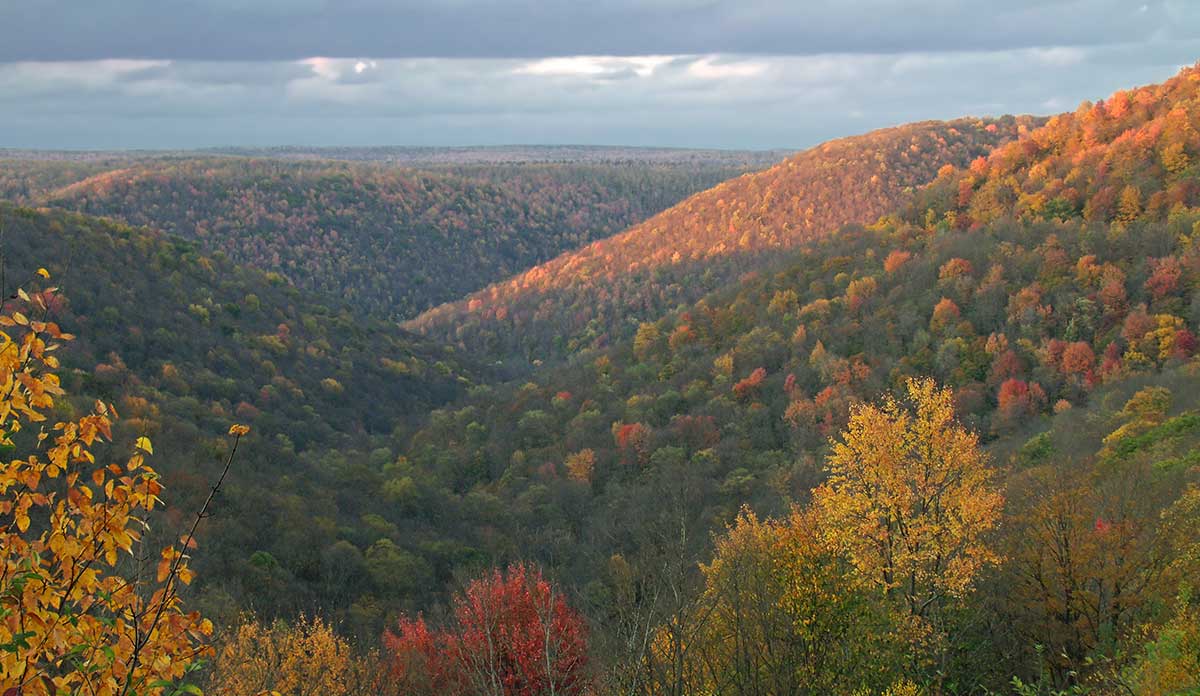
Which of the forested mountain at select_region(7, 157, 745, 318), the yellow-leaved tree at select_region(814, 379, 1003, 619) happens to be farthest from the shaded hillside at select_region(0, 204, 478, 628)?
the forested mountain at select_region(7, 157, 745, 318)

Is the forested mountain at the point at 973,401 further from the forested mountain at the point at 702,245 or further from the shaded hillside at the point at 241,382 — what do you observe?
the forested mountain at the point at 702,245

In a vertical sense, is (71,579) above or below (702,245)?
above

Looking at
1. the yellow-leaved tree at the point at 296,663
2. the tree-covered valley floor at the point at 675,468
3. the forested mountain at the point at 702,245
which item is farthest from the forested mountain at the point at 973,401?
the forested mountain at the point at 702,245

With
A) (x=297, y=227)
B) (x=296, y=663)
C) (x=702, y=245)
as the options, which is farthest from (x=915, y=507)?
(x=297, y=227)

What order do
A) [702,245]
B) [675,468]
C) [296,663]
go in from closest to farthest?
1. [296,663]
2. [675,468]
3. [702,245]

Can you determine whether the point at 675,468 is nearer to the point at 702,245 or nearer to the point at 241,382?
the point at 241,382

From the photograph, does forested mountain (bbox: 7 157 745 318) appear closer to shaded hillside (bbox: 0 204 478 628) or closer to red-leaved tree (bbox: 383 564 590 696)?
Answer: shaded hillside (bbox: 0 204 478 628)
